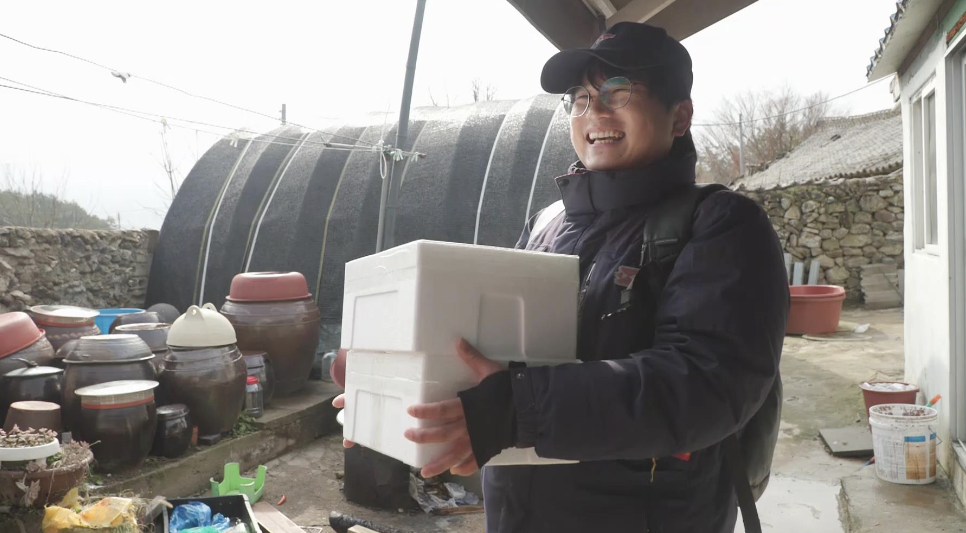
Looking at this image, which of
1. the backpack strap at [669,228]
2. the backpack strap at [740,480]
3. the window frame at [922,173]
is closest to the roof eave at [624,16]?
the backpack strap at [669,228]

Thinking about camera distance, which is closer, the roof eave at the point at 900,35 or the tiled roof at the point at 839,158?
the roof eave at the point at 900,35

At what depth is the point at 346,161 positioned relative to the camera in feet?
26.6

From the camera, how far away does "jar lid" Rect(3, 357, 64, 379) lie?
402 centimetres

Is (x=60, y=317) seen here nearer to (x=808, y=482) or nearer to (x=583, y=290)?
(x=583, y=290)

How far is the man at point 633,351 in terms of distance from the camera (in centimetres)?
90

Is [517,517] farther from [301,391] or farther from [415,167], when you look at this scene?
[415,167]

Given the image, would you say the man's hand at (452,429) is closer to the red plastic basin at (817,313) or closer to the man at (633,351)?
the man at (633,351)

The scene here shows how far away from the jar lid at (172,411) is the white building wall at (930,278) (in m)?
4.62

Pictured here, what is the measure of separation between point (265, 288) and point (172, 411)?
1627 mm

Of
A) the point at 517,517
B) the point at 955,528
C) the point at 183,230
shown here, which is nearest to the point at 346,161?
the point at 183,230

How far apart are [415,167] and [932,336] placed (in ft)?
17.3

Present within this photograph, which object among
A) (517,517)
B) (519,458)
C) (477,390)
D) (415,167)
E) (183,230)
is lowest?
(517,517)

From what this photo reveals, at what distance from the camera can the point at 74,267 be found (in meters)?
7.34

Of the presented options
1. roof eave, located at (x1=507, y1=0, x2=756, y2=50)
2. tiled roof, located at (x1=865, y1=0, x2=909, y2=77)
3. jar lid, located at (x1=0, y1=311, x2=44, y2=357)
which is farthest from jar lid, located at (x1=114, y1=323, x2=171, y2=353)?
tiled roof, located at (x1=865, y1=0, x2=909, y2=77)
